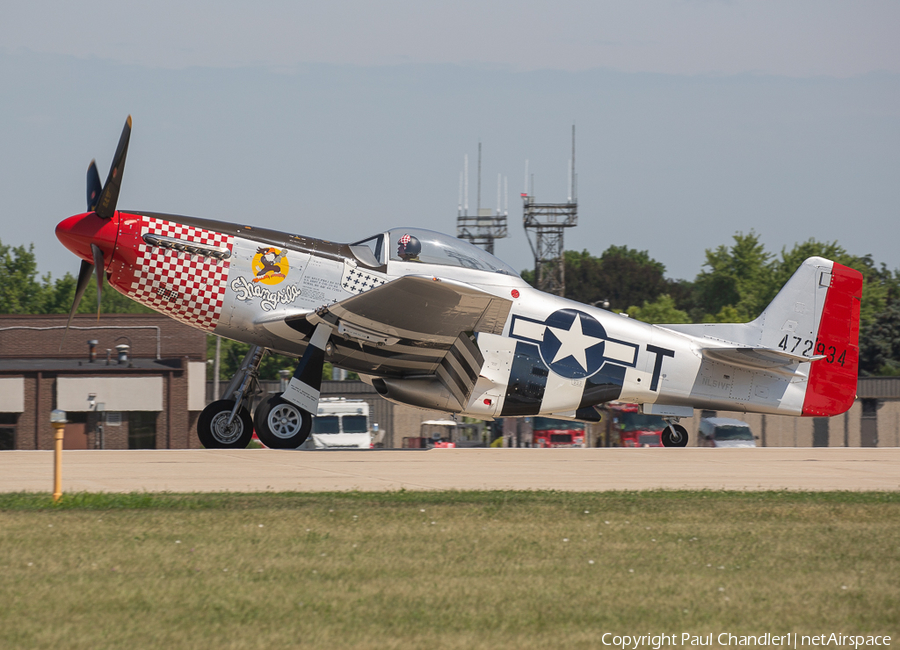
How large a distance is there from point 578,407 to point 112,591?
32.0 feet

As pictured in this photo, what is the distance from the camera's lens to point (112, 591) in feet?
17.6

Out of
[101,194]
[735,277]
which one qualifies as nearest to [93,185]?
[101,194]

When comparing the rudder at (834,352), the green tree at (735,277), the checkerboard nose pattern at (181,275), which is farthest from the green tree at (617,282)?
the checkerboard nose pattern at (181,275)

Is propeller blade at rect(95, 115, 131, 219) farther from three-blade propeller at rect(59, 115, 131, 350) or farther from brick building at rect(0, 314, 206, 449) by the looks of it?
brick building at rect(0, 314, 206, 449)

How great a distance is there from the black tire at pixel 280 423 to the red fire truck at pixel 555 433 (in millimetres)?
19805

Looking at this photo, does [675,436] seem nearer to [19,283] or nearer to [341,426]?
[341,426]

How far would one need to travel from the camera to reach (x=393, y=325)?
12703 mm

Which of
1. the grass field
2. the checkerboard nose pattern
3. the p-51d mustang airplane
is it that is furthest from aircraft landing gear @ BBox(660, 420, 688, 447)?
the checkerboard nose pattern

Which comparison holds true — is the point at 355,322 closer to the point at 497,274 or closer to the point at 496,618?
the point at 497,274

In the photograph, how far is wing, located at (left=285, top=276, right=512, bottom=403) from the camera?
1182cm

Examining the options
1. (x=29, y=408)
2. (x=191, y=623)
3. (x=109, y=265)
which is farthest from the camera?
(x=29, y=408)

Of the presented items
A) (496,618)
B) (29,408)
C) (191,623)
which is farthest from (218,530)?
(29,408)

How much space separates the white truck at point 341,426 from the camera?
100 ft

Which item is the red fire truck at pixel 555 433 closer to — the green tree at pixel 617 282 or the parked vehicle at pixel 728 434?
the parked vehicle at pixel 728 434
